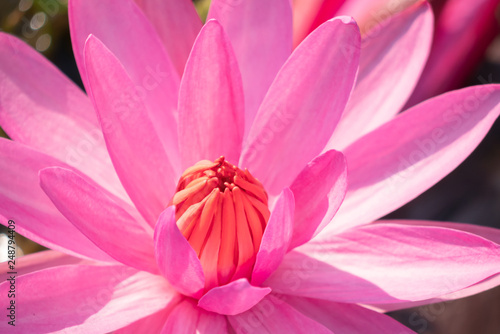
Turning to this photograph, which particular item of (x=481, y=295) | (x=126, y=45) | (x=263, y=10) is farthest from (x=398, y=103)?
(x=481, y=295)

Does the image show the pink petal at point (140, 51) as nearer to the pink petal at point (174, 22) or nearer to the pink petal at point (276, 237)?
the pink petal at point (174, 22)

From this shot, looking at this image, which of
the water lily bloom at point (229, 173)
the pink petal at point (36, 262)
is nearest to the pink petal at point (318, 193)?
the water lily bloom at point (229, 173)

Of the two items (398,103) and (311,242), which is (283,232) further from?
(398,103)

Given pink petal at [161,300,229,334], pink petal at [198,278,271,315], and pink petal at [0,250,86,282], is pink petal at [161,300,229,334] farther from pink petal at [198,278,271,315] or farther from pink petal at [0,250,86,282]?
pink petal at [0,250,86,282]

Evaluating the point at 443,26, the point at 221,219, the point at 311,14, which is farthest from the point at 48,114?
the point at 443,26

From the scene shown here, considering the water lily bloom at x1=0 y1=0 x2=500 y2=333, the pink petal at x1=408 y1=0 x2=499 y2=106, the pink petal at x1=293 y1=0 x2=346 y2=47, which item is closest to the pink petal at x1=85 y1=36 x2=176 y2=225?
the water lily bloom at x1=0 y1=0 x2=500 y2=333
